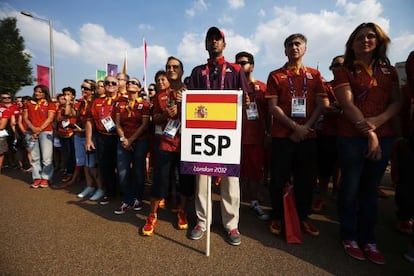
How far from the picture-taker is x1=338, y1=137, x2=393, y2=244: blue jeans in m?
2.43

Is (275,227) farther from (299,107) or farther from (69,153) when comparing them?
(69,153)

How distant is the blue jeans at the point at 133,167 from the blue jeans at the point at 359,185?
2703 mm

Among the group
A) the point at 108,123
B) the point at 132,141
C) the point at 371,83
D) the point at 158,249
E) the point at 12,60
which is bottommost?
the point at 158,249

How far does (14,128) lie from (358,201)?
8.31 meters

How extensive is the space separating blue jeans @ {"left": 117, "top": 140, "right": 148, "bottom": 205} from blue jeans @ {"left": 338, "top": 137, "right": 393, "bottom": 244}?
8.87 feet

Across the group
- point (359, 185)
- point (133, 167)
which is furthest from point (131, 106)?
point (359, 185)

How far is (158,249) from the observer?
257cm

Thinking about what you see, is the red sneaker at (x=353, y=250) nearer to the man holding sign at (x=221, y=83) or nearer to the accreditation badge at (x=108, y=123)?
the man holding sign at (x=221, y=83)

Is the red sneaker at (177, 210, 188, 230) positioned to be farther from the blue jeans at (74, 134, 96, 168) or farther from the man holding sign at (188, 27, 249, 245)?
the blue jeans at (74, 134, 96, 168)

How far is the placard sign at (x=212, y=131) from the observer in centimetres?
232

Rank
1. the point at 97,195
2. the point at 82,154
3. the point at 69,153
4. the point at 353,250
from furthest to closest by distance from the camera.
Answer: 1. the point at 69,153
2. the point at 82,154
3. the point at 97,195
4. the point at 353,250

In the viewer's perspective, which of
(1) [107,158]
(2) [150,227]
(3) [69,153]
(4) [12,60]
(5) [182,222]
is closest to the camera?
(2) [150,227]

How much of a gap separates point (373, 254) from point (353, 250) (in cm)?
18

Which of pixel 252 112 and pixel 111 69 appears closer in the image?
pixel 252 112
